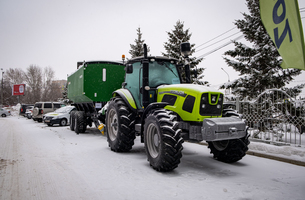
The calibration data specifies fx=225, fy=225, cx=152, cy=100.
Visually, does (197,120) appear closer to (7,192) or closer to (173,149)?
(173,149)

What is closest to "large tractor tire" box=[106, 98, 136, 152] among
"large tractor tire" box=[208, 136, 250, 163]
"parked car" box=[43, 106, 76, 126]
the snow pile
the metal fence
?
"large tractor tire" box=[208, 136, 250, 163]

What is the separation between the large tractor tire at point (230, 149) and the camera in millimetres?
5289

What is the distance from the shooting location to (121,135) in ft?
21.5

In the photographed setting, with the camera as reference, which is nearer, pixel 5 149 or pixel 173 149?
pixel 173 149

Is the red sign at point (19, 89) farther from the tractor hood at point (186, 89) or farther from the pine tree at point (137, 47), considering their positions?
the tractor hood at point (186, 89)

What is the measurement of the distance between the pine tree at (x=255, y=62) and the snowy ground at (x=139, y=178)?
5865 millimetres

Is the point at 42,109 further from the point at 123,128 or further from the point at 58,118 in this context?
the point at 123,128

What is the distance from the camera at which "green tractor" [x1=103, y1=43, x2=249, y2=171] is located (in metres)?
4.62

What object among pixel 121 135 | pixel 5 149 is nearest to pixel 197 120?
pixel 121 135

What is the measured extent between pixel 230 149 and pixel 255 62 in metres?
7.81

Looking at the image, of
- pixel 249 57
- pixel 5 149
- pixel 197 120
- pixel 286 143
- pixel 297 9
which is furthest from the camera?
pixel 249 57

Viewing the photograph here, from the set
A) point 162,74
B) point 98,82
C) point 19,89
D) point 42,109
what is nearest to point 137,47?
point 42,109

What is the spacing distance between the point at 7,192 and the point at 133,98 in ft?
13.0

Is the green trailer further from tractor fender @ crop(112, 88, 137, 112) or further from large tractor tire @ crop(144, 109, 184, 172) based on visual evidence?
large tractor tire @ crop(144, 109, 184, 172)
